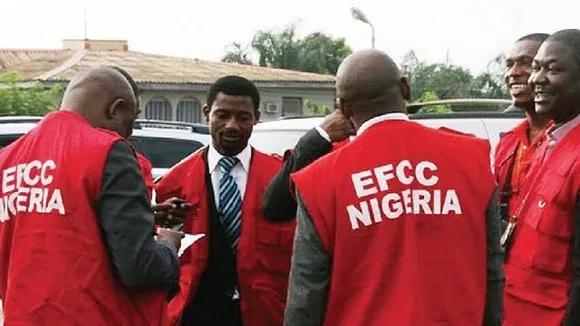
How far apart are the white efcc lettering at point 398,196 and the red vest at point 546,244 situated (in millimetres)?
590

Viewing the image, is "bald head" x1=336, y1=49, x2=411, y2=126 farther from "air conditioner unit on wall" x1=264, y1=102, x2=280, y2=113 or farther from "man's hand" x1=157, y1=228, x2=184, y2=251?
"air conditioner unit on wall" x1=264, y1=102, x2=280, y2=113

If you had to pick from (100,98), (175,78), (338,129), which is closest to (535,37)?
(338,129)

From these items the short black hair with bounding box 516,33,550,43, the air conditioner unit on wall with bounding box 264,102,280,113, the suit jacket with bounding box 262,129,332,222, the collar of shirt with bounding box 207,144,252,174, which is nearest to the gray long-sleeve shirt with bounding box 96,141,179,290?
the suit jacket with bounding box 262,129,332,222

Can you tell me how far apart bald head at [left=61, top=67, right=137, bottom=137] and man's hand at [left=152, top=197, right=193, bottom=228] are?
436 millimetres

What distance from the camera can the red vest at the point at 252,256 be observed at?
4.23 metres

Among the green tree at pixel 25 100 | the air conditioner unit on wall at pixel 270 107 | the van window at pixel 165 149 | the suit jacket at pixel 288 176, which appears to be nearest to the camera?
the suit jacket at pixel 288 176

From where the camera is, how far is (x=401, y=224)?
3.28m

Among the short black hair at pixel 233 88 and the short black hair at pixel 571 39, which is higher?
the short black hair at pixel 571 39

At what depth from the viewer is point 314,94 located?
3503 cm

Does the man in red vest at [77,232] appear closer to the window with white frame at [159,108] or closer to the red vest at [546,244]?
the red vest at [546,244]

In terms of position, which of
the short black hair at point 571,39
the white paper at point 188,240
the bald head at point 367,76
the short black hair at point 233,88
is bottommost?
the white paper at point 188,240

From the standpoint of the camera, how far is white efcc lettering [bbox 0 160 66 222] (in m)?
3.50

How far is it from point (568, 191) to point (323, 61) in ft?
145

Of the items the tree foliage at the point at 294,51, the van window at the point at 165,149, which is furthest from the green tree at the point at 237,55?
the van window at the point at 165,149
